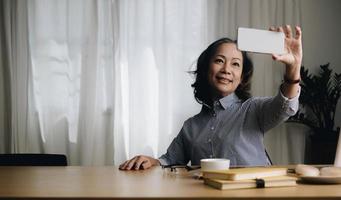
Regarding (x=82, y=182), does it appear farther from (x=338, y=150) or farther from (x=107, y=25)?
(x=107, y=25)

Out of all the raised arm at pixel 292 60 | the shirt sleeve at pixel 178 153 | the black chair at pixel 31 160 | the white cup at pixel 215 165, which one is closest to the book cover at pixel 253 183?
the white cup at pixel 215 165

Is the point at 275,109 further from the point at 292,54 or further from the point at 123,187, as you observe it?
the point at 123,187

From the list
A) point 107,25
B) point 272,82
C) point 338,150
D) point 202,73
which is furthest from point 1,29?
point 338,150

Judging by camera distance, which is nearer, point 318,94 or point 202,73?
point 202,73

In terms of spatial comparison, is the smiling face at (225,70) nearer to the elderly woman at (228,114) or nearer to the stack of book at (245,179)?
the elderly woman at (228,114)

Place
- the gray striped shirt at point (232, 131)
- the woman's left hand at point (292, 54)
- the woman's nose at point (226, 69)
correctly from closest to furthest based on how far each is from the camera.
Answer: the woman's left hand at point (292, 54) < the gray striped shirt at point (232, 131) < the woman's nose at point (226, 69)

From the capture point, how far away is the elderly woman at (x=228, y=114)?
4.64 ft

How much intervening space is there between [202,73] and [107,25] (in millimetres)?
1590

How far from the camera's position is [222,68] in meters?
1.69

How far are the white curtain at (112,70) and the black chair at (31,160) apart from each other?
1.23m

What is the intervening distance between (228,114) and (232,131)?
106mm

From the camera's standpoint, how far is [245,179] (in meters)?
0.95

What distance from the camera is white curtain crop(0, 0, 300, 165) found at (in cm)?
316

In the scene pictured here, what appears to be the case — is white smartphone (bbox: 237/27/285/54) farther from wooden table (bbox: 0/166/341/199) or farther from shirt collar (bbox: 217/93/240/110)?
shirt collar (bbox: 217/93/240/110)
